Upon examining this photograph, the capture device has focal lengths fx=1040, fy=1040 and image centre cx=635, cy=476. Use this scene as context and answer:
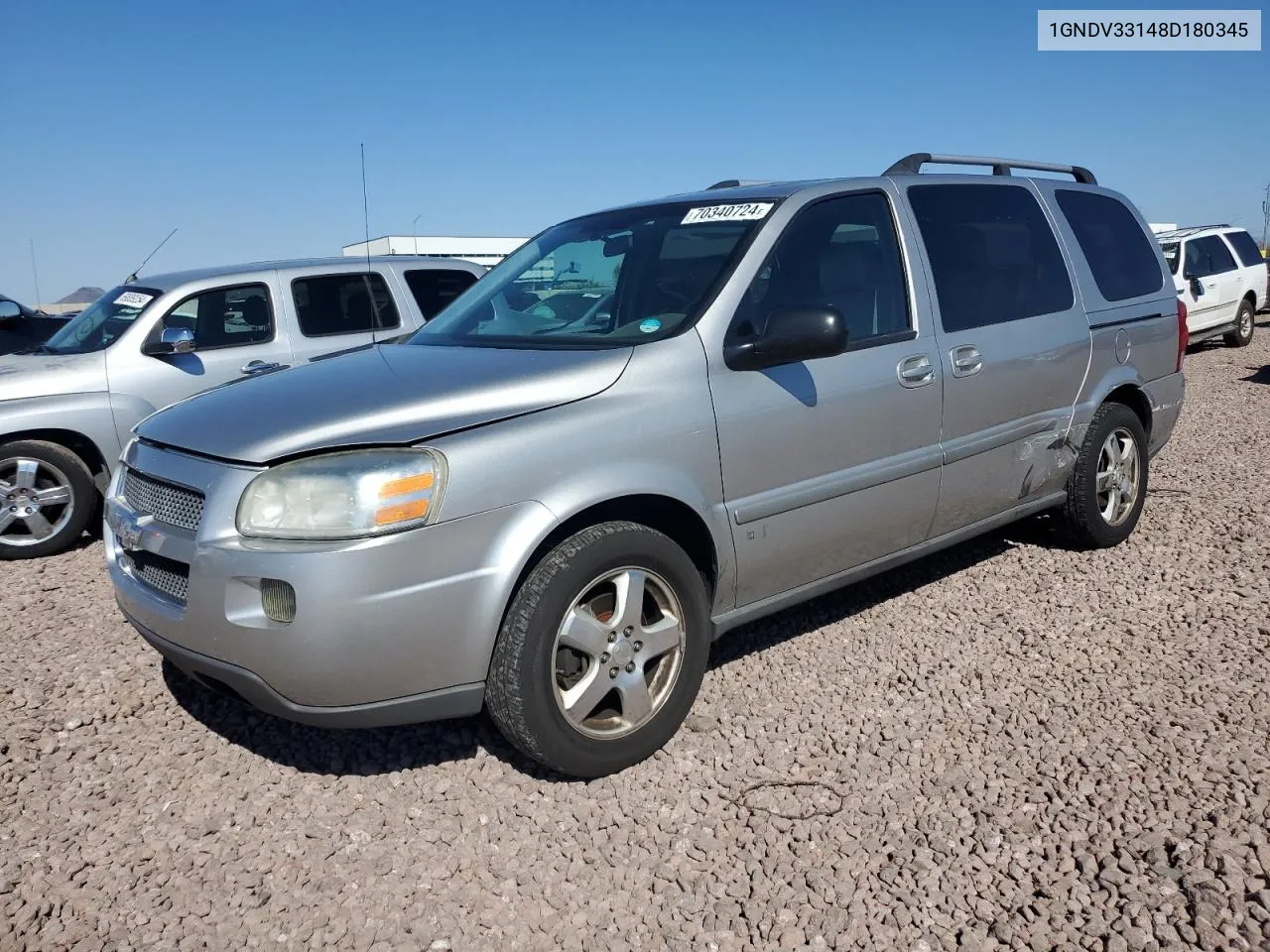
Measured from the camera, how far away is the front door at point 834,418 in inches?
138

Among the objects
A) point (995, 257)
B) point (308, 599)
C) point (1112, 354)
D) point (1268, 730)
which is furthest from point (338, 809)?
point (1112, 354)

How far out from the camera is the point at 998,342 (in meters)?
4.39

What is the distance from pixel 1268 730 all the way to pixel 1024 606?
51.9 inches

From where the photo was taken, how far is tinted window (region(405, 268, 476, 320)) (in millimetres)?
7520

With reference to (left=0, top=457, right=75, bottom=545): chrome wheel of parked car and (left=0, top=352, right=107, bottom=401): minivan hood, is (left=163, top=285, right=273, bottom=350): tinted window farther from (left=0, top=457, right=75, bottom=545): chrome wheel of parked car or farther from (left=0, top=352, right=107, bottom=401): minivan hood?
(left=0, top=457, right=75, bottom=545): chrome wheel of parked car

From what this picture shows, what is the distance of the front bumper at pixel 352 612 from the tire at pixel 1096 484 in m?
3.16

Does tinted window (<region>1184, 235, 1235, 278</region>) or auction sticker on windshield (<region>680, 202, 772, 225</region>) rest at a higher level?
auction sticker on windshield (<region>680, 202, 772, 225</region>)

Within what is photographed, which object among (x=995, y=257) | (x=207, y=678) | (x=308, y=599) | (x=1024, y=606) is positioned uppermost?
(x=995, y=257)

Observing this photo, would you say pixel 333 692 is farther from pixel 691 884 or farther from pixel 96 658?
pixel 96 658

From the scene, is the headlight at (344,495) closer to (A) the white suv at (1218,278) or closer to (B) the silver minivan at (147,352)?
(B) the silver minivan at (147,352)

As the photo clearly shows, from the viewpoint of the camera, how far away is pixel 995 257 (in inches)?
178

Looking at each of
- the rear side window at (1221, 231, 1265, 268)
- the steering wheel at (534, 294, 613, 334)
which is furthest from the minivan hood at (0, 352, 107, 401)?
the rear side window at (1221, 231, 1265, 268)

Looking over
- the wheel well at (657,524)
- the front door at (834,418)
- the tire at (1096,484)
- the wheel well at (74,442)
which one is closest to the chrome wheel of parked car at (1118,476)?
the tire at (1096,484)

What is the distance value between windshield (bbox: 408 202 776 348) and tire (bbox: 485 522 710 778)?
78 centimetres
